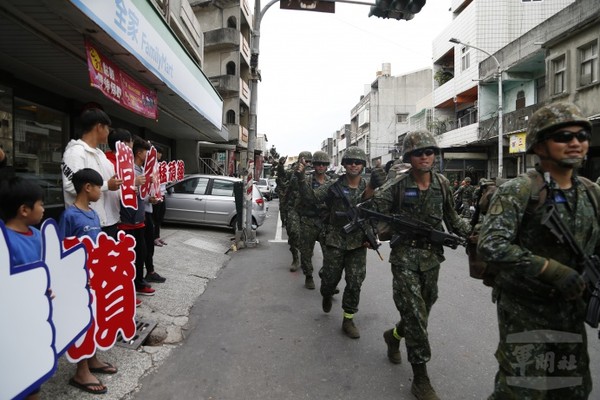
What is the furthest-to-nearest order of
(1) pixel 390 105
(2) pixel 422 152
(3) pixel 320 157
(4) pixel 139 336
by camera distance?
(1) pixel 390 105
(3) pixel 320 157
(4) pixel 139 336
(2) pixel 422 152

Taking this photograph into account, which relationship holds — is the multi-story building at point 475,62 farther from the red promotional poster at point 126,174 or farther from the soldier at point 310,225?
the red promotional poster at point 126,174

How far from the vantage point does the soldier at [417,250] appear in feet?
8.85

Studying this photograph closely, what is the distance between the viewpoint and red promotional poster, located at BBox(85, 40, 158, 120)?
421cm

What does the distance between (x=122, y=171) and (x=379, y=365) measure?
2713mm

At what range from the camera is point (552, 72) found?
47.1 ft

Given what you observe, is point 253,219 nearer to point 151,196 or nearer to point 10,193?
point 151,196

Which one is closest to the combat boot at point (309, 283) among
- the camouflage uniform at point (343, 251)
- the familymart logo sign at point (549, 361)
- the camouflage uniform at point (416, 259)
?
the camouflage uniform at point (343, 251)

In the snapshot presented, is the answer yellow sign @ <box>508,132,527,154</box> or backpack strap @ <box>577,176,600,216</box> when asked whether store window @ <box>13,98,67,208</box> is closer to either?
backpack strap @ <box>577,176,600,216</box>

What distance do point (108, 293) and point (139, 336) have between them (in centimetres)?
84

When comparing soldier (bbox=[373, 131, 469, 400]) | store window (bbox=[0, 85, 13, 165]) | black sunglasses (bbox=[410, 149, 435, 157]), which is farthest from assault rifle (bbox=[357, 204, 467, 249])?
store window (bbox=[0, 85, 13, 165])

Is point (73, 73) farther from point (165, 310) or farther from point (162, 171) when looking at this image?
point (165, 310)

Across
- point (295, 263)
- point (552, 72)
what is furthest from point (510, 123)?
point (295, 263)

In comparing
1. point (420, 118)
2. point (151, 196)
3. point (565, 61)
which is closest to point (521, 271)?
point (151, 196)

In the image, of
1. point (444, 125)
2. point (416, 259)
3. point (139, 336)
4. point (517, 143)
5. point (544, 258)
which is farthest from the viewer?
point (444, 125)
